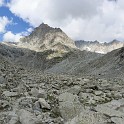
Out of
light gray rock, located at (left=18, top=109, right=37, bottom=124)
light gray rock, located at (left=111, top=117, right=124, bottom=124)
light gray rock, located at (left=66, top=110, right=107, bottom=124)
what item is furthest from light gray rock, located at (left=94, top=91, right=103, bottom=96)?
light gray rock, located at (left=18, top=109, right=37, bottom=124)

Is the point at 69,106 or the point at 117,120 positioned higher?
the point at 69,106

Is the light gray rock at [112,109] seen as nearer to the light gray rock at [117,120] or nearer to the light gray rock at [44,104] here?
the light gray rock at [117,120]

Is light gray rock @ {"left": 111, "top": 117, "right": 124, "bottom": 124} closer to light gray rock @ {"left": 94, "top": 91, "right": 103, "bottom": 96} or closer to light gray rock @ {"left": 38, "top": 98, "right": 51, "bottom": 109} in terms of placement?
light gray rock @ {"left": 38, "top": 98, "right": 51, "bottom": 109}

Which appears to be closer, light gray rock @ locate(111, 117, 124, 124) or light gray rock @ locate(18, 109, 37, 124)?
light gray rock @ locate(111, 117, 124, 124)

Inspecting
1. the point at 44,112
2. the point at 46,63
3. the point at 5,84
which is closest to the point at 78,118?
the point at 44,112

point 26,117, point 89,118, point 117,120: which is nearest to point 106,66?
point 117,120

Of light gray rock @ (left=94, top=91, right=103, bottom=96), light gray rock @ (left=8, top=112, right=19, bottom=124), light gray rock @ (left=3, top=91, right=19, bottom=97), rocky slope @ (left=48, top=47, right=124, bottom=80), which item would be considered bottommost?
light gray rock @ (left=8, top=112, right=19, bottom=124)

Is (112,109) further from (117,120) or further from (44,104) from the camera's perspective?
(44,104)

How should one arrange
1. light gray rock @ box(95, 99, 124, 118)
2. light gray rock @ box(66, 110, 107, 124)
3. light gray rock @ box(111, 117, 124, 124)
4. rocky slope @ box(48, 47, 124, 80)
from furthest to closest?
rocky slope @ box(48, 47, 124, 80) → light gray rock @ box(95, 99, 124, 118) → light gray rock @ box(111, 117, 124, 124) → light gray rock @ box(66, 110, 107, 124)

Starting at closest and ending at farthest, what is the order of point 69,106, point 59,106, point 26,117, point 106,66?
point 26,117, point 69,106, point 59,106, point 106,66


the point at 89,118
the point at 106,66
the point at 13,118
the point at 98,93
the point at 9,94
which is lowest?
the point at 13,118

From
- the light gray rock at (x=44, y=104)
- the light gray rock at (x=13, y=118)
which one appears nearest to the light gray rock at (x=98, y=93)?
the light gray rock at (x=44, y=104)

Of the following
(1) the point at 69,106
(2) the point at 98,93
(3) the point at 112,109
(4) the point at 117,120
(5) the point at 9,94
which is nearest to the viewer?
(4) the point at 117,120

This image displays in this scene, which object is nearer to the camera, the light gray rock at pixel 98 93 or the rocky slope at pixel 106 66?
the light gray rock at pixel 98 93
